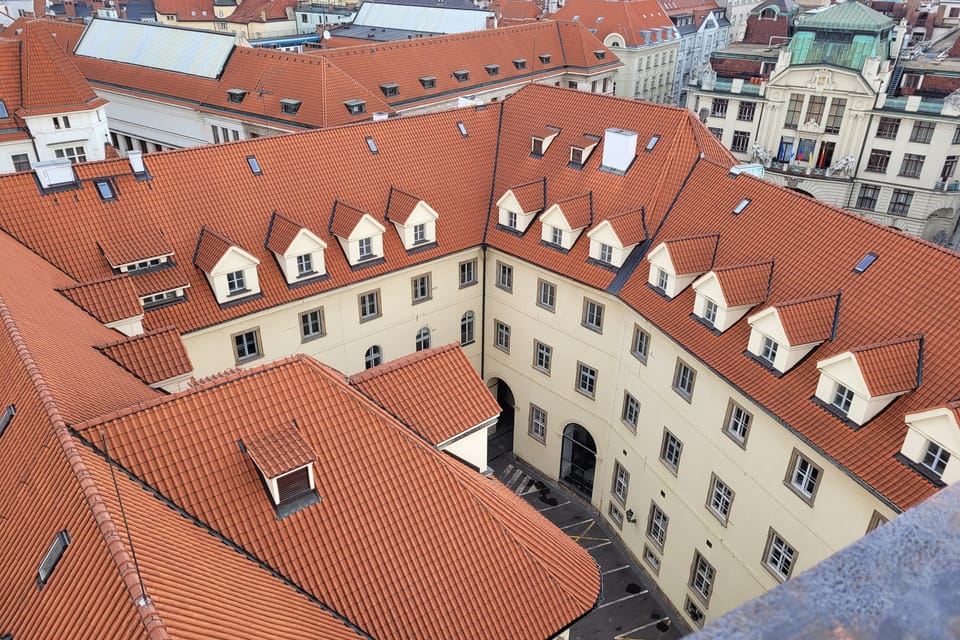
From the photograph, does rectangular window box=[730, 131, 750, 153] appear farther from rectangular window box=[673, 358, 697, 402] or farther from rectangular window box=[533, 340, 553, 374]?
rectangular window box=[673, 358, 697, 402]

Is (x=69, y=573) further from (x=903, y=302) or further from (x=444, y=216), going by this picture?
(x=444, y=216)

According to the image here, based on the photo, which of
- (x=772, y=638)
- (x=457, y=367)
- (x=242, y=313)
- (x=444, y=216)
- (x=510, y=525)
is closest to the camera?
(x=772, y=638)

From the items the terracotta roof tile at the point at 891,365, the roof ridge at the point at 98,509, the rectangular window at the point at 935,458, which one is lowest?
the rectangular window at the point at 935,458

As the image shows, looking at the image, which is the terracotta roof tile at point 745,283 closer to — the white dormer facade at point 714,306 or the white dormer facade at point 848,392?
the white dormer facade at point 714,306

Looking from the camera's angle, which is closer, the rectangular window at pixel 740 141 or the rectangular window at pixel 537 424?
the rectangular window at pixel 537 424

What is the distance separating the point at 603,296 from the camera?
29438mm

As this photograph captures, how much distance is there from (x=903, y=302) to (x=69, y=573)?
21.6 metres

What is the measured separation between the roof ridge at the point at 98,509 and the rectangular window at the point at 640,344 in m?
20.4

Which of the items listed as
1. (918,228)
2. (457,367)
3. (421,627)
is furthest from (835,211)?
(918,228)

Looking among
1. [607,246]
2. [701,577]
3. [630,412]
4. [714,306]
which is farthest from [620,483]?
[714,306]

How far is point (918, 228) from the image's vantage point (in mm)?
55594

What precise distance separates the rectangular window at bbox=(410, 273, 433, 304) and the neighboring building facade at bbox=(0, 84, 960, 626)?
0.39 ft

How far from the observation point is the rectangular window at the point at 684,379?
83.8ft

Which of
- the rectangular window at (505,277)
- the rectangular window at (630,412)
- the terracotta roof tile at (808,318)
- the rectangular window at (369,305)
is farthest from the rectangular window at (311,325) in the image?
the terracotta roof tile at (808,318)
